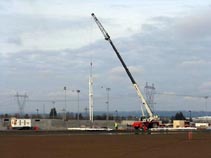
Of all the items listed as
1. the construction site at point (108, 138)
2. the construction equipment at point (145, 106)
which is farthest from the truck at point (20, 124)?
the construction equipment at point (145, 106)

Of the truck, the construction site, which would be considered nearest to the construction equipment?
the construction site

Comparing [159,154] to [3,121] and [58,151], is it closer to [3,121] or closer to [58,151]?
[58,151]

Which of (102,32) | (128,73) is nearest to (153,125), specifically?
(128,73)

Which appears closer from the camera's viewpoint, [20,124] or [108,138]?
[108,138]

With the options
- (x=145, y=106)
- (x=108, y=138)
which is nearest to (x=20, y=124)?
(x=145, y=106)

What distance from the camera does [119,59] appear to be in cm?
11488

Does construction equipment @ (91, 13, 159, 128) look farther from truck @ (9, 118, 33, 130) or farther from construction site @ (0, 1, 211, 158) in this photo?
truck @ (9, 118, 33, 130)

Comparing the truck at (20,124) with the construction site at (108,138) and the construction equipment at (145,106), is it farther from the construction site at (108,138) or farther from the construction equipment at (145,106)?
the construction equipment at (145,106)

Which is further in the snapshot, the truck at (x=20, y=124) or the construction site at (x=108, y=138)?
the truck at (x=20, y=124)

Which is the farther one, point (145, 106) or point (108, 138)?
point (145, 106)

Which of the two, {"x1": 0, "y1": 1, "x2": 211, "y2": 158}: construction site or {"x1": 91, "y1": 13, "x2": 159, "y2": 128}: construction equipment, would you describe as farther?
{"x1": 91, "y1": 13, "x2": 159, "y2": 128}: construction equipment

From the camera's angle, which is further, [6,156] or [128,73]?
[128,73]

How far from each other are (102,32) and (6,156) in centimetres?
8487

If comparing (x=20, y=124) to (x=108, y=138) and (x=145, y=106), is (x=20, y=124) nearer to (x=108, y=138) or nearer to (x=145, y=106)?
(x=145, y=106)
